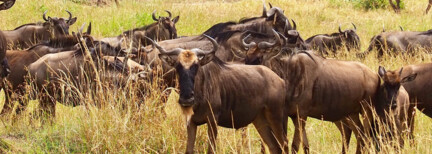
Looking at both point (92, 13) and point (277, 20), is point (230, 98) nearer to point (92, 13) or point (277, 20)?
point (277, 20)

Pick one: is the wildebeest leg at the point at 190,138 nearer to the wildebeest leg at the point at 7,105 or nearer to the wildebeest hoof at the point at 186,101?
the wildebeest hoof at the point at 186,101

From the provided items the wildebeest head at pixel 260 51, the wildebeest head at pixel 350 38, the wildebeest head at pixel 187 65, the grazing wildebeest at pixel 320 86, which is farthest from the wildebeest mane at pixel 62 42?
the wildebeest head at pixel 350 38

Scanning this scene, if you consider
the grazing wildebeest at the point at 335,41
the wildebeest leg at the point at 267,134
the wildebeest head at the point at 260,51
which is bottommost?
the grazing wildebeest at the point at 335,41

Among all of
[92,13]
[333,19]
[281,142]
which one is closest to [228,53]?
[281,142]

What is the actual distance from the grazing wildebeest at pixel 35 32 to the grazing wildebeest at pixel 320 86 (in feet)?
21.6

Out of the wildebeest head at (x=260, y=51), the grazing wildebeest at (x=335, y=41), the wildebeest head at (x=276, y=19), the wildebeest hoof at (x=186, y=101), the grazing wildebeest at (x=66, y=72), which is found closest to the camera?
the wildebeest hoof at (x=186, y=101)

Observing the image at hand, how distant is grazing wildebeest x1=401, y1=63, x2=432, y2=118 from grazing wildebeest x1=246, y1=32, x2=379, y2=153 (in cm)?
81

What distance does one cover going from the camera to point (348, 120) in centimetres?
686

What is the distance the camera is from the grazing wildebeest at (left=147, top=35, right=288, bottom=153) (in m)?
5.24

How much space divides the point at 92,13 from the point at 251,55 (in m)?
12.2

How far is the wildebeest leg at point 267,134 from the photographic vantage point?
19.7 ft

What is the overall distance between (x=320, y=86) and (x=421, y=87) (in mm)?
1605

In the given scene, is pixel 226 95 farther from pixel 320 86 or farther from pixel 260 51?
pixel 260 51

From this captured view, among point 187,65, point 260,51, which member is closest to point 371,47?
point 260,51
